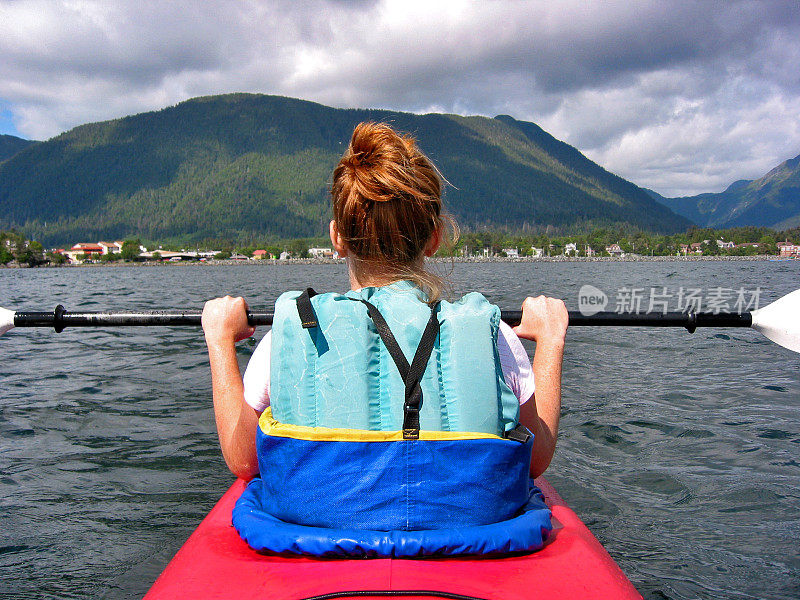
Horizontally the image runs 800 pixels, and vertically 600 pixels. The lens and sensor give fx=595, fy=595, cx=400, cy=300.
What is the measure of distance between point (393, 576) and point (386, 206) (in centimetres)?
117

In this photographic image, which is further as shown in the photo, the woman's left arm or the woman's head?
the woman's left arm

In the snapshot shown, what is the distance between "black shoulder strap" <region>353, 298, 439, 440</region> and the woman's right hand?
0.84 metres

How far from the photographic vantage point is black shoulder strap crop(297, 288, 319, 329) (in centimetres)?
186

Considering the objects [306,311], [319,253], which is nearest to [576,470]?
[306,311]

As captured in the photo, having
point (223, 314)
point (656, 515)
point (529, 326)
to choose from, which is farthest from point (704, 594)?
point (223, 314)

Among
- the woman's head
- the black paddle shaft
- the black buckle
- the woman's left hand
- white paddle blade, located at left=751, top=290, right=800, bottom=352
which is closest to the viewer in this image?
the black buckle

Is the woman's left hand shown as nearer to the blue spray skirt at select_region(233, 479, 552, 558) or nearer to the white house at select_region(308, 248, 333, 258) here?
the blue spray skirt at select_region(233, 479, 552, 558)

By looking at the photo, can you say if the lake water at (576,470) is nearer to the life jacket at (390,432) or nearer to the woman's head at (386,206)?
the life jacket at (390,432)

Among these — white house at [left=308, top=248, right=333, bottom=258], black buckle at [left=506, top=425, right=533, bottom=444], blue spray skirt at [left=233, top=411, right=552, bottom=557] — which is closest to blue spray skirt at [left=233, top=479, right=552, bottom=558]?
blue spray skirt at [left=233, top=411, right=552, bottom=557]

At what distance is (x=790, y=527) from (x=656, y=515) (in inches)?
36.1

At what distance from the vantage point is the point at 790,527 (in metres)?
4.42

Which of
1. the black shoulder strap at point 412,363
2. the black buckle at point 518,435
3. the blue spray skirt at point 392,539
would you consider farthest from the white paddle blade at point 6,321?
the black buckle at point 518,435

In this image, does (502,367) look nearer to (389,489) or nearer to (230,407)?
(389,489)

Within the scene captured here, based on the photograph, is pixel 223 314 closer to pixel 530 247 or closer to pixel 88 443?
pixel 88 443
